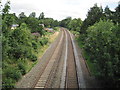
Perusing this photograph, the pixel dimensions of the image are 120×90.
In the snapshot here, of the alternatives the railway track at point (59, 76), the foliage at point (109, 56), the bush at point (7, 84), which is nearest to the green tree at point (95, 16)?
the railway track at point (59, 76)

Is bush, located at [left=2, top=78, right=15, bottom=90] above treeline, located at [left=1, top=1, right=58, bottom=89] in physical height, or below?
below

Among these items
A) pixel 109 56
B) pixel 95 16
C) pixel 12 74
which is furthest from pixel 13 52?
pixel 95 16

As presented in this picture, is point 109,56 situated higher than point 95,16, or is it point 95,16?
point 95,16

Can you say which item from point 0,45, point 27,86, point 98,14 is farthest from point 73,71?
point 98,14

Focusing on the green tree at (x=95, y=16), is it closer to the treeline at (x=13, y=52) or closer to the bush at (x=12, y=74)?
the treeline at (x=13, y=52)

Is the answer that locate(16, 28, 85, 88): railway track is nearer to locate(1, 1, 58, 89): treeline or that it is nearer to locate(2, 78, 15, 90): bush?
locate(2, 78, 15, 90): bush

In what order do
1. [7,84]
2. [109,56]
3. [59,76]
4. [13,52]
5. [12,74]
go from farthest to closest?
1. [13,52]
2. [59,76]
3. [12,74]
4. [7,84]
5. [109,56]

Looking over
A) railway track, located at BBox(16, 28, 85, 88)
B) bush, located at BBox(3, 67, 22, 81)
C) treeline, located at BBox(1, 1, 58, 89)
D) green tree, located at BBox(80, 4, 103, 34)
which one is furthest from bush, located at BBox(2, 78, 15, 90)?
green tree, located at BBox(80, 4, 103, 34)

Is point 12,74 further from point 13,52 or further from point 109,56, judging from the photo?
point 109,56

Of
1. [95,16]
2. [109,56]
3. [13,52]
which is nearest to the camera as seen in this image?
[109,56]

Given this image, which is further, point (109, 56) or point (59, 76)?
point (59, 76)

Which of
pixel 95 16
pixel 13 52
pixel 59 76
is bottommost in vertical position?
pixel 59 76

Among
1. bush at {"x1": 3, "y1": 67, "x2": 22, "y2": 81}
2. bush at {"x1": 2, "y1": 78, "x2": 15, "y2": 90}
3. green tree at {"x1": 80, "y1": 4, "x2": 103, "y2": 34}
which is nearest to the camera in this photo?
bush at {"x1": 2, "y1": 78, "x2": 15, "y2": 90}

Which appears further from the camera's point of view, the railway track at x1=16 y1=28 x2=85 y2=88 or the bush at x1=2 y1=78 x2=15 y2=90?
the railway track at x1=16 y1=28 x2=85 y2=88
